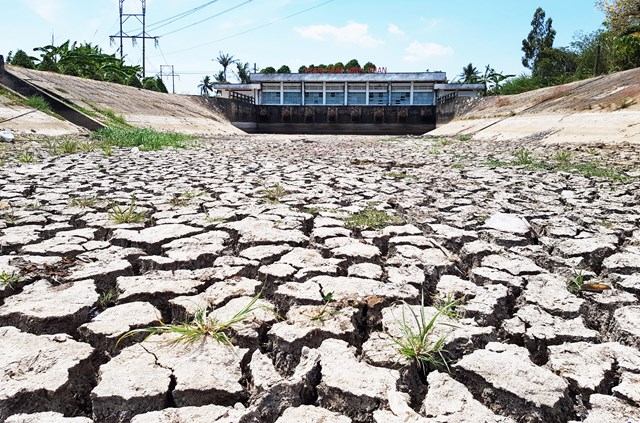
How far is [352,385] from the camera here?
1.11m

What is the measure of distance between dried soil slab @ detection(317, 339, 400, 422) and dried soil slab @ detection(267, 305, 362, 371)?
0.29 feet

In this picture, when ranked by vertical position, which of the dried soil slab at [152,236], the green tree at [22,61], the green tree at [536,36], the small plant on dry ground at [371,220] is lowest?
the dried soil slab at [152,236]

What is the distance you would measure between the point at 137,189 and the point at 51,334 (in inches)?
100

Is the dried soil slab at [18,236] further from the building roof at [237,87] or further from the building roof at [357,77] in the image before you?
the building roof at [357,77]

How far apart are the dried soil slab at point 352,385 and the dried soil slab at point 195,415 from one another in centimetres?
21

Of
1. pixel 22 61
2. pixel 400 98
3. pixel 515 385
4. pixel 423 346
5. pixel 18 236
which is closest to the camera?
pixel 515 385

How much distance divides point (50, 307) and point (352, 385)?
1.03m

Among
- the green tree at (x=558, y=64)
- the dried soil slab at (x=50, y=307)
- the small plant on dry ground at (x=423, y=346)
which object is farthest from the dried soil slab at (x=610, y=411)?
the green tree at (x=558, y=64)

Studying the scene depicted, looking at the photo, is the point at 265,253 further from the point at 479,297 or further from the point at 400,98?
the point at 400,98

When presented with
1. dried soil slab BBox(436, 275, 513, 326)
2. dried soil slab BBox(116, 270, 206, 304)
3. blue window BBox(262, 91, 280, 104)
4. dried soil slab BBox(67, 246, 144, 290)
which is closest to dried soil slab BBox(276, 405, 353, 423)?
dried soil slab BBox(436, 275, 513, 326)

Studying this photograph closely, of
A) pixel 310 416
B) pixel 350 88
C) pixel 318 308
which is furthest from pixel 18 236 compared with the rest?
pixel 350 88

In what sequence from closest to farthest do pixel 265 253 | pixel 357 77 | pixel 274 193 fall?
pixel 265 253
pixel 274 193
pixel 357 77

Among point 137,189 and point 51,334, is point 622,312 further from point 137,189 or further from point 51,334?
point 137,189

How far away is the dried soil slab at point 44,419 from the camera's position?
996mm
